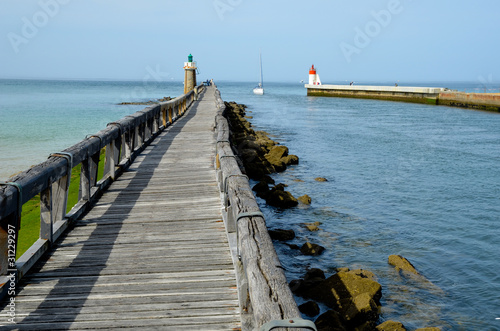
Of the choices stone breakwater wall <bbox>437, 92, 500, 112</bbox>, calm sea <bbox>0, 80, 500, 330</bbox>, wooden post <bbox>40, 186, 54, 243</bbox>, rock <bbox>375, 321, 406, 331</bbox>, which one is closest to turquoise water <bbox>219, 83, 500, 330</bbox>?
calm sea <bbox>0, 80, 500, 330</bbox>

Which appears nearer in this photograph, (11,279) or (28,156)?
(11,279)

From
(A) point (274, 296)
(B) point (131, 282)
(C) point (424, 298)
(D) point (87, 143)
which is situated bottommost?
(C) point (424, 298)

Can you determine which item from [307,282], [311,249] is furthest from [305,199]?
[307,282]

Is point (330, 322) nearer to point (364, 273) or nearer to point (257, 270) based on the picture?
point (364, 273)

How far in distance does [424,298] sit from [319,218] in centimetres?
440

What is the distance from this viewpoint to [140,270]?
4.27 metres

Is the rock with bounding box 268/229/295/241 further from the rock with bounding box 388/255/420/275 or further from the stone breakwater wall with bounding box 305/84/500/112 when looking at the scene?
the stone breakwater wall with bounding box 305/84/500/112

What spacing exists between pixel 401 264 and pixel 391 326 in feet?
8.55

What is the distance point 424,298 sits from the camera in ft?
24.7

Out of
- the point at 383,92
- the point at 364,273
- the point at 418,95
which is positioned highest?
the point at 383,92

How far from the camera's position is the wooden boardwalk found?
3.44 m

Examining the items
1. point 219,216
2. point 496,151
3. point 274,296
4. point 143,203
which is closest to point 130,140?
point 143,203

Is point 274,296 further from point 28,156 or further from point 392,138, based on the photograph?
point 392,138

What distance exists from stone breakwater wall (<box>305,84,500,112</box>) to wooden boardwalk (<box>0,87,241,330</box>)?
4931cm
